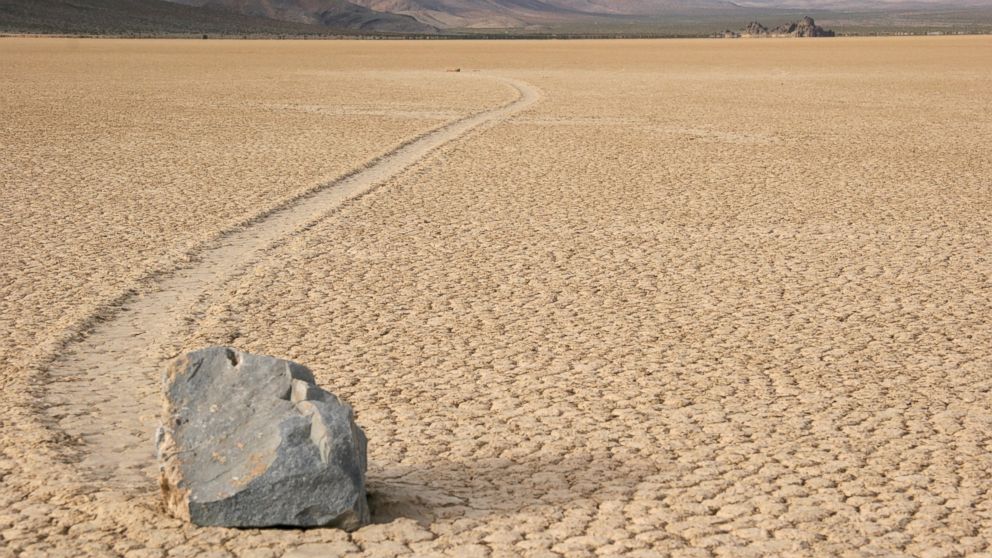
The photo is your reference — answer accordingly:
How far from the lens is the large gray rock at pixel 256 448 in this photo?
3.23 metres

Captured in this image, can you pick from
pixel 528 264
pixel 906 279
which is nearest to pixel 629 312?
pixel 528 264

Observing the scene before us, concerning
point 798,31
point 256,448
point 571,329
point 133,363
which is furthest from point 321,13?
point 256,448

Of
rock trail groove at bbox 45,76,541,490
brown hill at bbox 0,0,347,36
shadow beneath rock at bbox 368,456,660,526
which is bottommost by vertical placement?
brown hill at bbox 0,0,347,36

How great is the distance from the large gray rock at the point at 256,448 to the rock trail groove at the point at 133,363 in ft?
1.51

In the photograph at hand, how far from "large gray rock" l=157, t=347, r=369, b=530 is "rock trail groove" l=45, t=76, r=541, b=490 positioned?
46cm

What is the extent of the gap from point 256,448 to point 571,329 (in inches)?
99.2

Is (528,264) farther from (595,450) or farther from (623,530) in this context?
(623,530)

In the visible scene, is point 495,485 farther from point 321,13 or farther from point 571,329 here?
point 321,13

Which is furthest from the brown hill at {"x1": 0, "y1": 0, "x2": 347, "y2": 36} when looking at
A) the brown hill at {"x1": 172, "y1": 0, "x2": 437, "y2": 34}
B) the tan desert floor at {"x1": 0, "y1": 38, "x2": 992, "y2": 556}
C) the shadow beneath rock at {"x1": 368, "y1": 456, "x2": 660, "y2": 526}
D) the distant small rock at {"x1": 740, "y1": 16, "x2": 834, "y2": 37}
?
the shadow beneath rock at {"x1": 368, "y1": 456, "x2": 660, "y2": 526}

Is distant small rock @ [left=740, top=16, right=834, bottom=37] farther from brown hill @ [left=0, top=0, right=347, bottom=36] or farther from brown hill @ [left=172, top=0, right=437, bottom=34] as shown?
brown hill @ [left=172, top=0, right=437, bottom=34]

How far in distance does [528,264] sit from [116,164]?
18.5ft

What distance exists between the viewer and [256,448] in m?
3.25

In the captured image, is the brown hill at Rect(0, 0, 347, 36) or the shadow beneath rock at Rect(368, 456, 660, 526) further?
the brown hill at Rect(0, 0, 347, 36)

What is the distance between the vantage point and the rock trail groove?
13.1ft
